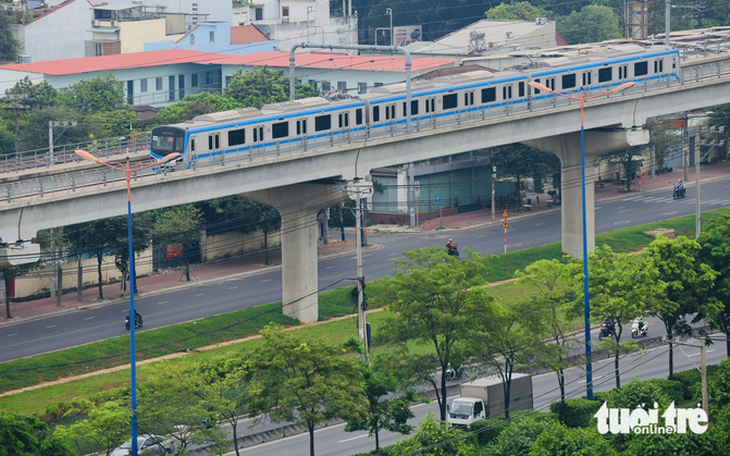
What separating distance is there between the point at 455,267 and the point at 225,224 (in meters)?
41.9

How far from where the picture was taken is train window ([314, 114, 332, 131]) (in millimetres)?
72312

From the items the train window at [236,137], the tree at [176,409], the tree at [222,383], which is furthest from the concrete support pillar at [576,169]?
the tree at [176,409]

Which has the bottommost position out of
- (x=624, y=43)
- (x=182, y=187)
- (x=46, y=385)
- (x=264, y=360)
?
(x=46, y=385)

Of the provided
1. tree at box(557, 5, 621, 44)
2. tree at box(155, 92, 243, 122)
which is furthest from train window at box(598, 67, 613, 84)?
tree at box(557, 5, 621, 44)

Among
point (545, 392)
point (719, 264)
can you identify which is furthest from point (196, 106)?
point (719, 264)

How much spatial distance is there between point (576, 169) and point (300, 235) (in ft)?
83.0

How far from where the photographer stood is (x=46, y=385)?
203ft

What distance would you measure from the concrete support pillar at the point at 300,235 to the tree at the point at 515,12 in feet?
304

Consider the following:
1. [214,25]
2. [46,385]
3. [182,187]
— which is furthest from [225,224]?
[214,25]

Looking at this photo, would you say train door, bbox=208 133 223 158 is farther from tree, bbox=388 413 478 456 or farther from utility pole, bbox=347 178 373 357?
tree, bbox=388 413 478 456

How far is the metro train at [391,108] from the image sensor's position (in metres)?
67.4

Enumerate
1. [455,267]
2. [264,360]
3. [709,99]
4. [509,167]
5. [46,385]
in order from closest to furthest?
1. [264,360]
2. [455,267]
3. [46,385]
4. [709,99]
5. [509,167]

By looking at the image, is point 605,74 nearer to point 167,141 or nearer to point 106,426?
point 167,141

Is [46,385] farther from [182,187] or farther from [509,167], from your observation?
[509,167]
